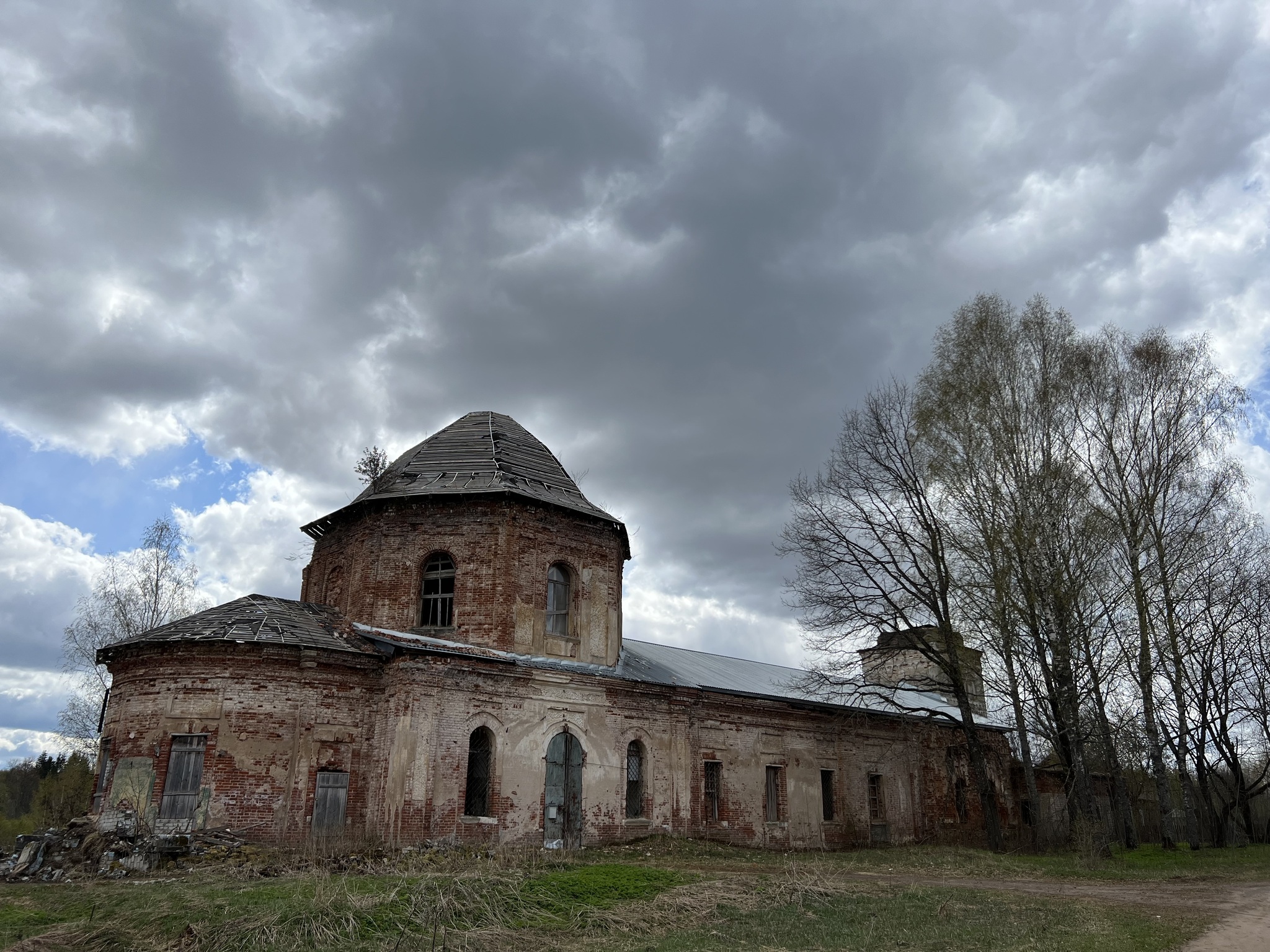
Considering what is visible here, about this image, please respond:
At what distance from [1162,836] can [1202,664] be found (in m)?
4.91

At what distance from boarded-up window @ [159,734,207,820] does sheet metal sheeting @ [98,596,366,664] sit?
6.41ft

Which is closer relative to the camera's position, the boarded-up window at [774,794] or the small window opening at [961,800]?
the boarded-up window at [774,794]

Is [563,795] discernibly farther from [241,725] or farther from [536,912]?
[536,912]

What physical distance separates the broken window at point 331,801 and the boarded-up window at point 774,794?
1135cm

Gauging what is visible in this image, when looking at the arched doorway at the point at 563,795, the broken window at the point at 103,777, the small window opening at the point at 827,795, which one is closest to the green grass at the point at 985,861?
the arched doorway at the point at 563,795

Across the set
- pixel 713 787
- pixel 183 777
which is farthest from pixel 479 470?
pixel 713 787

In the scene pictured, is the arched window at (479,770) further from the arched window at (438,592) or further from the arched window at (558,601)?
the arched window at (558,601)

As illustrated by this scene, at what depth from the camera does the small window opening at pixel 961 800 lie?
28.0 m

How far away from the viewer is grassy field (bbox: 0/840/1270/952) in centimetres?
907

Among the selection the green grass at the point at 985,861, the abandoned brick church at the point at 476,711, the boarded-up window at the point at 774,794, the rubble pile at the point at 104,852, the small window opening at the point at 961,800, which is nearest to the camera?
the rubble pile at the point at 104,852

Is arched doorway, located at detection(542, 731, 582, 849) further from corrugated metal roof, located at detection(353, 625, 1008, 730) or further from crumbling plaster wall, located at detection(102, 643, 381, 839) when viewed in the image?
crumbling plaster wall, located at detection(102, 643, 381, 839)

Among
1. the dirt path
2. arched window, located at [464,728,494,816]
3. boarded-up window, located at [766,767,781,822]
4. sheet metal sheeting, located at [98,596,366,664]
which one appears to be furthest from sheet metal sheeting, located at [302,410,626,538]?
the dirt path

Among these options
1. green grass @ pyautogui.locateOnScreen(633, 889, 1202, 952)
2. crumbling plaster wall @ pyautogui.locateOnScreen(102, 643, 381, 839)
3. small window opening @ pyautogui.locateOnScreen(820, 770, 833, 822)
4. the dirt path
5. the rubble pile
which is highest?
crumbling plaster wall @ pyautogui.locateOnScreen(102, 643, 381, 839)

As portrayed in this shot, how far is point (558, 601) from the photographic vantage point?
70.9 feet
